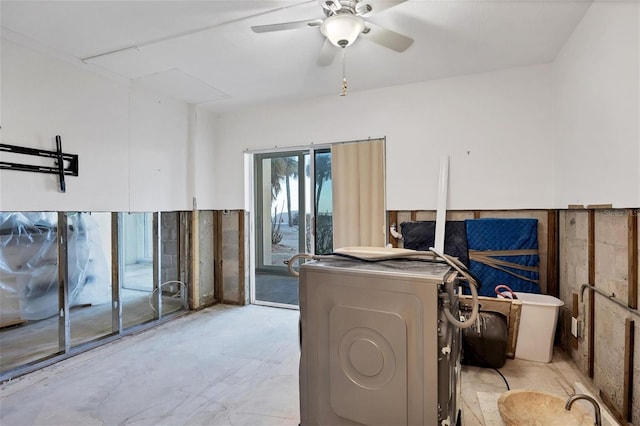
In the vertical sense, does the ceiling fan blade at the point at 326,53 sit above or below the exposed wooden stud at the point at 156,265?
above

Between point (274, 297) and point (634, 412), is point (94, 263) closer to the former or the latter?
point (274, 297)

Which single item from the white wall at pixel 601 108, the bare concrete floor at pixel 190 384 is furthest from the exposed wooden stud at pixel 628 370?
the white wall at pixel 601 108

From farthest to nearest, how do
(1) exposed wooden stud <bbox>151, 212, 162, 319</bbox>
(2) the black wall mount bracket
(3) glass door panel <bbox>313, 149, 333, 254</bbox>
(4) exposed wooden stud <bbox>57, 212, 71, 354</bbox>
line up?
1. (3) glass door panel <bbox>313, 149, 333, 254</bbox>
2. (1) exposed wooden stud <bbox>151, 212, 162, 319</bbox>
3. (4) exposed wooden stud <bbox>57, 212, 71, 354</bbox>
4. (2) the black wall mount bracket

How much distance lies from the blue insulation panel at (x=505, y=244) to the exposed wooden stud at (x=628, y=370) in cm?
116

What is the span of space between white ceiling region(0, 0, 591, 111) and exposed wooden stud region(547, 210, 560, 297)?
1.45 metres

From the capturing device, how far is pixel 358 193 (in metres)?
3.76

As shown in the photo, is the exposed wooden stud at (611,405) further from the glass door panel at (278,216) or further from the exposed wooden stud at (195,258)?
the exposed wooden stud at (195,258)

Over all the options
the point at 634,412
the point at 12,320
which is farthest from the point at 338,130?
the point at 12,320

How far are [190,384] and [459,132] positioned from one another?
3284 millimetres

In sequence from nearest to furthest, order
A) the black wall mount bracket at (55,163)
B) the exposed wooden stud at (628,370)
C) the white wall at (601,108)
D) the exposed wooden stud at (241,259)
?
1. the white wall at (601,108)
2. the exposed wooden stud at (628,370)
3. the black wall mount bracket at (55,163)
4. the exposed wooden stud at (241,259)

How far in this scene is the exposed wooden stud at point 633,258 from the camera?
178 centimetres

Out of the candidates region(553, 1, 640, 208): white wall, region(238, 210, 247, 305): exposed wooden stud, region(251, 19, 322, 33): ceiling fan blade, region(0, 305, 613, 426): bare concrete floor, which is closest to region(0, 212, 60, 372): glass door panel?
region(0, 305, 613, 426): bare concrete floor

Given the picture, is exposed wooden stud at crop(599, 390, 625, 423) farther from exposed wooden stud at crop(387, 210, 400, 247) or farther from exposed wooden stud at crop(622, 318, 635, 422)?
exposed wooden stud at crop(387, 210, 400, 247)

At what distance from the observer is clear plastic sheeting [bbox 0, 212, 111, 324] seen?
110 inches
